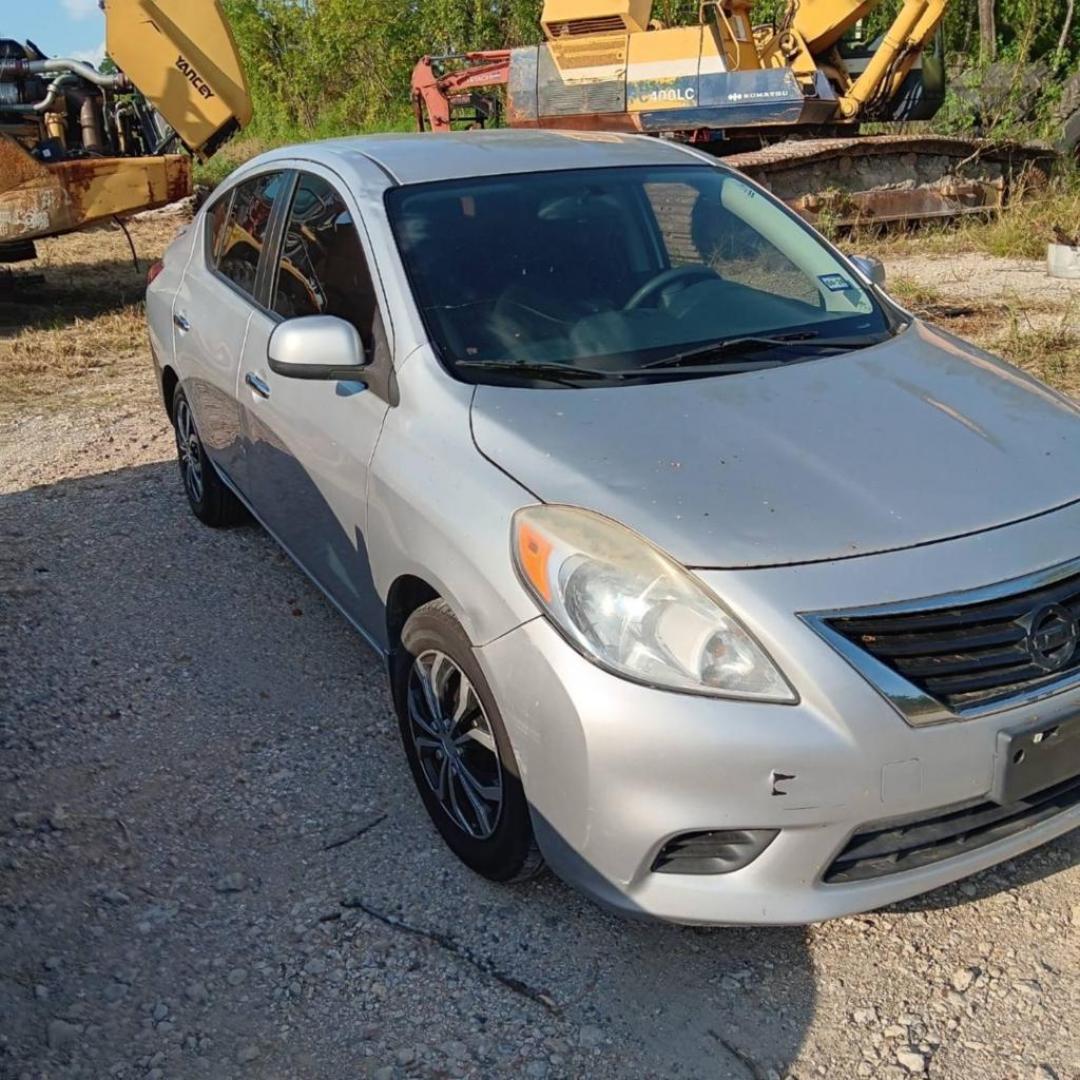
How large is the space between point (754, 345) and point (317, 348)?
3.84 feet

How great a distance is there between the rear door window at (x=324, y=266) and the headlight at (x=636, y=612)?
3.43 ft

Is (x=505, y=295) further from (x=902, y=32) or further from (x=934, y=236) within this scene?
(x=902, y=32)

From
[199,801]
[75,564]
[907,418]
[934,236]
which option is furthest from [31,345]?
[934,236]

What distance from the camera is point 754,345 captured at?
325cm

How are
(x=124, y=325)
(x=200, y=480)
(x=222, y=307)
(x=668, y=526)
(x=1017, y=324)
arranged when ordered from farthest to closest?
(x=124, y=325) → (x=1017, y=324) → (x=200, y=480) → (x=222, y=307) → (x=668, y=526)

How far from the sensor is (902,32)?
44.0 feet

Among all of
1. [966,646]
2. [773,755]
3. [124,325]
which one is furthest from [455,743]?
[124,325]

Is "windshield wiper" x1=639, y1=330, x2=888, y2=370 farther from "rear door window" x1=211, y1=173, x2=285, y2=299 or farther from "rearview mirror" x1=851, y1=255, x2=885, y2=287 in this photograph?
"rear door window" x1=211, y1=173, x2=285, y2=299

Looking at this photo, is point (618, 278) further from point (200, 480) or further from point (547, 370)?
point (200, 480)

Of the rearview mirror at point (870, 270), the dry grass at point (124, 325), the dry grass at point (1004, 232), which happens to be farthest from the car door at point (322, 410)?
the dry grass at point (1004, 232)

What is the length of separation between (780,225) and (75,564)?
3157mm

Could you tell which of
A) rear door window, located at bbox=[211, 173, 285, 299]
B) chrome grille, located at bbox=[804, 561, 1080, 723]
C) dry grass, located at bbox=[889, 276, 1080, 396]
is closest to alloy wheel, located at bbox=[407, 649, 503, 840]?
chrome grille, located at bbox=[804, 561, 1080, 723]

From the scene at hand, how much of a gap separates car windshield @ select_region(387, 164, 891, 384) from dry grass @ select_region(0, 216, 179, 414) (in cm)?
498

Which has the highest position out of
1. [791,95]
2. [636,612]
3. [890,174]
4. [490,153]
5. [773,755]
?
[490,153]
